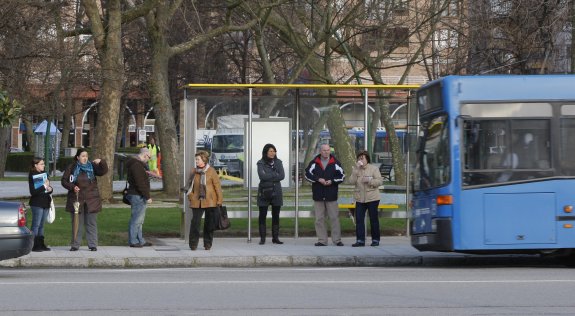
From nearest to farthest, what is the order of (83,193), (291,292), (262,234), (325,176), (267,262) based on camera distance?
(291,292) → (267,262) → (83,193) → (325,176) → (262,234)

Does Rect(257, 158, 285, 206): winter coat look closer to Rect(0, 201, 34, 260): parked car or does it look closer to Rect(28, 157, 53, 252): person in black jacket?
Rect(28, 157, 53, 252): person in black jacket

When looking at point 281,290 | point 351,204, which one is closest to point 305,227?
point 351,204

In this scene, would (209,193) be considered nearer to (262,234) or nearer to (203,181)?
(203,181)

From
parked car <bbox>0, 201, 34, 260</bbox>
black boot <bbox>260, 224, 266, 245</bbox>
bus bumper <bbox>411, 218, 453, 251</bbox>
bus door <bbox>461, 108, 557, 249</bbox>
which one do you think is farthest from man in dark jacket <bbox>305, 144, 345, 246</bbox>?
parked car <bbox>0, 201, 34, 260</bbox>

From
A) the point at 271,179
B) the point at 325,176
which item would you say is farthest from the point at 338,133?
the point at 271,179

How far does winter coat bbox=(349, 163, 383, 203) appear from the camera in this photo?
1989cm

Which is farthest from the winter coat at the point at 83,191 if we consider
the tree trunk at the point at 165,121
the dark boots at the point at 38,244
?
the tree trunk at the point at 165,121

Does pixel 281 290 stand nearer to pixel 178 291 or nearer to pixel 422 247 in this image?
pixel 178 291

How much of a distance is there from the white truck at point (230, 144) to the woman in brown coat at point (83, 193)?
9.31 feet

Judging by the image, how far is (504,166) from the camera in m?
16.2

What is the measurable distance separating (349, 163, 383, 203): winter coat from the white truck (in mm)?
2381

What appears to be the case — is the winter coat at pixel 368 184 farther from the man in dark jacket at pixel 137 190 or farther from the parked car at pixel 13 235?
the parked car at pixel 13 235

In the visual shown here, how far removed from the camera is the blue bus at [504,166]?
53.1 feet

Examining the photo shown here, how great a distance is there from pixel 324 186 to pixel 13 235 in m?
6.83
